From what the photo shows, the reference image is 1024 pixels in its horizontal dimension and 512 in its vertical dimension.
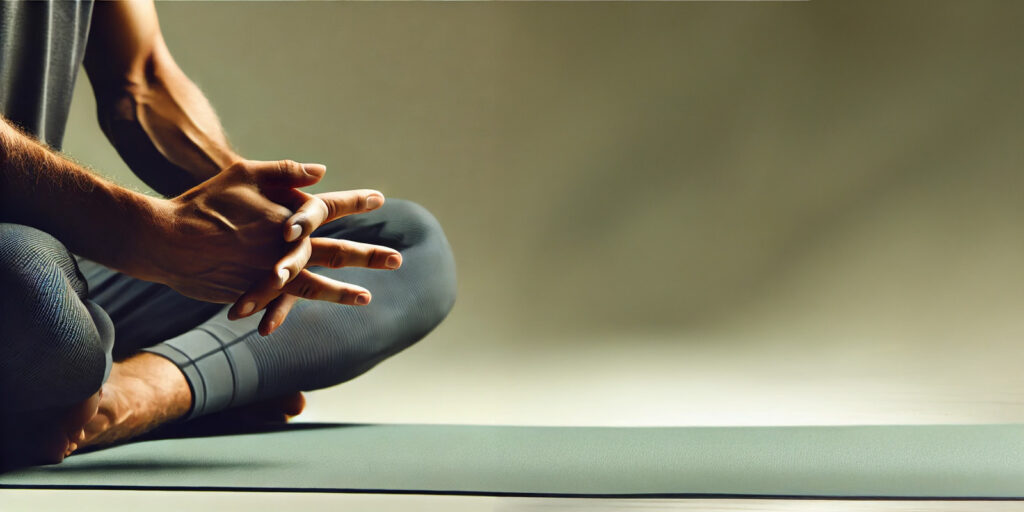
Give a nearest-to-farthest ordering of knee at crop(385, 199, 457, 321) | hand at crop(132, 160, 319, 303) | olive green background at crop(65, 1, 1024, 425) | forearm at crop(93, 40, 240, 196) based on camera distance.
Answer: hand at crop(132, 160, 319, 303)
knee at crop(385, 199, 457, 321)
forearm at crop(93, 40, 240, 196)
olive green background at crop(65, 1, 1024, 425)

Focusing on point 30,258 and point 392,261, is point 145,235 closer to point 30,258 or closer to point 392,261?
point 30,258

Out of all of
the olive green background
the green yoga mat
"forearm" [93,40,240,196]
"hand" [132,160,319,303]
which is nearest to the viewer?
the green yoga mat

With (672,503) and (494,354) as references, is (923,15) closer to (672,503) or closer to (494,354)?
(494,354)

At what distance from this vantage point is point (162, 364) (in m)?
1.00

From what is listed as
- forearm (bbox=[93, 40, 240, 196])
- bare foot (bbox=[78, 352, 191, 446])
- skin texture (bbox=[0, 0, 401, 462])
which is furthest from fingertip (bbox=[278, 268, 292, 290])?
forearm (bbox=[93, 40, 240, 196])

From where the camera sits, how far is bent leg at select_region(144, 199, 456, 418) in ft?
3.39

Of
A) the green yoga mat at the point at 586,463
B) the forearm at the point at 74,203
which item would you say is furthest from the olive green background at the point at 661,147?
the forearm at the point at 74,203

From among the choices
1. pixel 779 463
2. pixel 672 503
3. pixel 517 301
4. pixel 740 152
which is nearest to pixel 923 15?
pixel 740 152

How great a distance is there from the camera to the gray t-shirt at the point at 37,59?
115 cm

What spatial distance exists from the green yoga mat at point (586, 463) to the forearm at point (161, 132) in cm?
37

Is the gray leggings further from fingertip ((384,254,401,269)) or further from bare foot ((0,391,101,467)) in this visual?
fingertip ((384,254,401,269))

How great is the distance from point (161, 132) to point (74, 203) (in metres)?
0.44

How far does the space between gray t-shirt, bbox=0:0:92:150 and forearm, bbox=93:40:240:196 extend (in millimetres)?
69

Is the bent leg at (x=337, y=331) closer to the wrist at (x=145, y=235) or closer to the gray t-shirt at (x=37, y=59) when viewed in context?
the wrist at (x=145, y=235)
